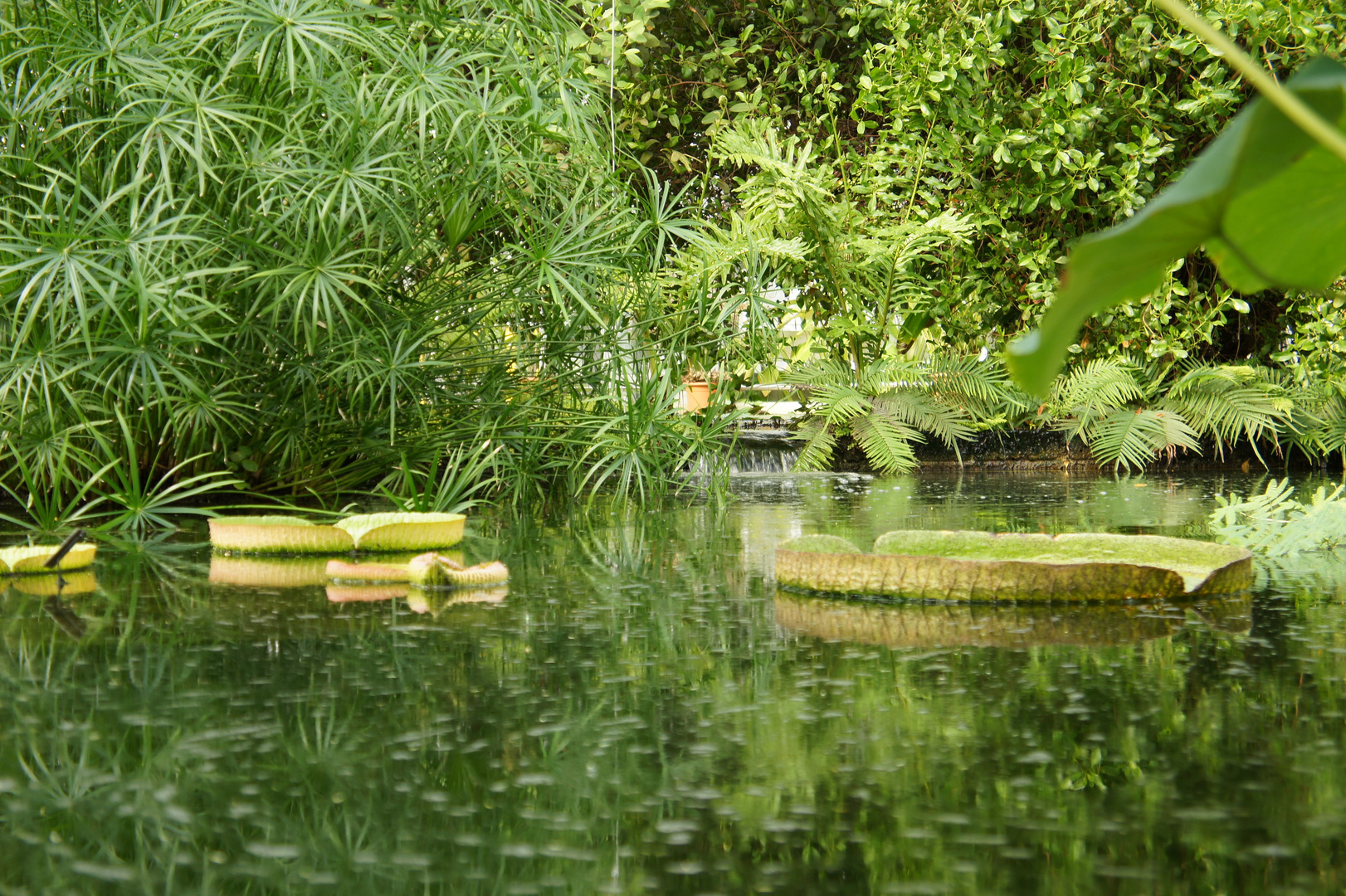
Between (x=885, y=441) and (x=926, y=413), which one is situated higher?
(x=926, y=413)

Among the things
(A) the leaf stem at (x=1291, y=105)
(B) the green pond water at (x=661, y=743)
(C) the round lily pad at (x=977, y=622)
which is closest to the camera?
(A) the leaf stem at (x=1291, y=105)

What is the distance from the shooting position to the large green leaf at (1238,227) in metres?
0.58

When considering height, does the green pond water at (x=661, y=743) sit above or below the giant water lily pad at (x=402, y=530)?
below

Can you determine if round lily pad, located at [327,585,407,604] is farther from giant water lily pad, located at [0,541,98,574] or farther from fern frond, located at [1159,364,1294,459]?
fern frond, located at [1159,364,1294,459]

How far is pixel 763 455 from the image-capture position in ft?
22.8

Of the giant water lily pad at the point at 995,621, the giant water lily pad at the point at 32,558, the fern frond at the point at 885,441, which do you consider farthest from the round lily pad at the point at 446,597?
the fern frond at the point at 885,441

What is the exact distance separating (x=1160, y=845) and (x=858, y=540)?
2.28 m

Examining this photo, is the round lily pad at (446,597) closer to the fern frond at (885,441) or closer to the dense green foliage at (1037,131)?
the fern frond at (885,441)

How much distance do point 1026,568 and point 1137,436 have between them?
4394 mm

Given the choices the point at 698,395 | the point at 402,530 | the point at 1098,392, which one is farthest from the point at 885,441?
the point at 402,530

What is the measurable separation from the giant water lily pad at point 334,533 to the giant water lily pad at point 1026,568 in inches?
38.2

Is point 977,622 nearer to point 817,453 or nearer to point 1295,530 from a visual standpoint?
point 1295,530

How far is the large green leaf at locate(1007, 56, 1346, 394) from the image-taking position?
0.58 m

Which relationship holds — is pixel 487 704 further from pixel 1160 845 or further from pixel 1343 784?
pixel 1343 784
